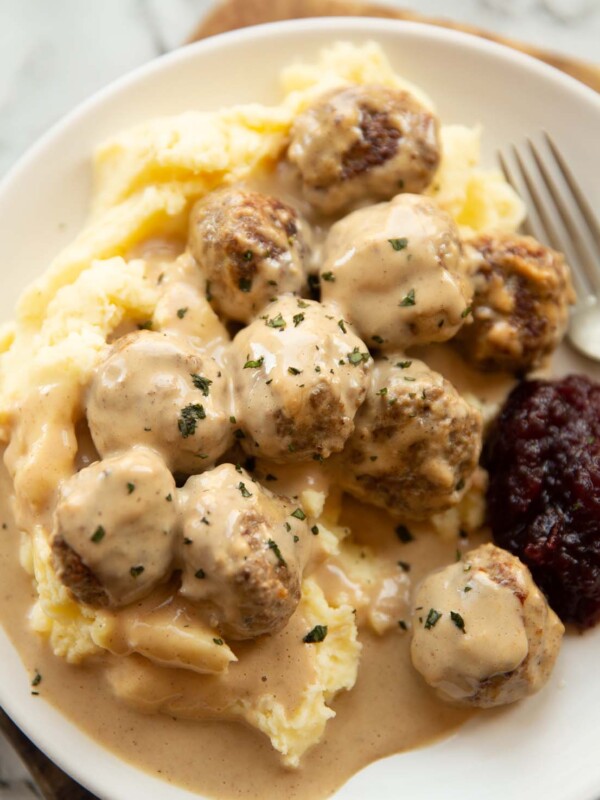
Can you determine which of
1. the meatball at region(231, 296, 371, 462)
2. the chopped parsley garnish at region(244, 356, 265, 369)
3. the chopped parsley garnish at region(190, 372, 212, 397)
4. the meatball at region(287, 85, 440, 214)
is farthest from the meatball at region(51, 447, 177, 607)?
the meatball at region(287, 85, 440, 214)

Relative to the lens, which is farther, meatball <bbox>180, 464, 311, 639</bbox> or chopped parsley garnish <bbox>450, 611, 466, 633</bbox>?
chopped parsley garnish <bbox>450, 611, 466, 633</bbox>

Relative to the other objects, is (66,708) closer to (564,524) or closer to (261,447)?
(261,447)

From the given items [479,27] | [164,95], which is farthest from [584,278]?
[164,95]

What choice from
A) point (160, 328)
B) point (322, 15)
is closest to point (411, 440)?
point (160, 328)

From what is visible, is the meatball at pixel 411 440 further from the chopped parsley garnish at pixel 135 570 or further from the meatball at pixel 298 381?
the chopped parsley garnish at pixel 135 570

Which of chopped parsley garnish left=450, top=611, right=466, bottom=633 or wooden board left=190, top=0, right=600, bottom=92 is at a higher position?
wooden board left=190, top=0, right=600, bottom=92

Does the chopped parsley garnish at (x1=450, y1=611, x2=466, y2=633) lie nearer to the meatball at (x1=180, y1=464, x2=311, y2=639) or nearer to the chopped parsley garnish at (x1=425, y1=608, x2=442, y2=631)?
the chopped parsley garnish at (x1=425, y1=608, x2=442, y2=631)

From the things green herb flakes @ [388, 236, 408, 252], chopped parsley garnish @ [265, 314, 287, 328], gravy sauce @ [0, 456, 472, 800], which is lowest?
gravy sauce @ [0, 456, 472, 800]

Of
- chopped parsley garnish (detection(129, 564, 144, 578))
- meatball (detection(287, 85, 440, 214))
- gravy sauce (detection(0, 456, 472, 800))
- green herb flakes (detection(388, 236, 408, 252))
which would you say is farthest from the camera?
meatball (detection(287, 85, 440, 214))

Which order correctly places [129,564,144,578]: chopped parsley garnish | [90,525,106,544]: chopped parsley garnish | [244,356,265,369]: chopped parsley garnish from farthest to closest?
[244,356,265,369]: chopped parsley garnish < [129,564,144,578]: chopped parsley garnish < [90,525,106,544]: chopped parsley garnish
